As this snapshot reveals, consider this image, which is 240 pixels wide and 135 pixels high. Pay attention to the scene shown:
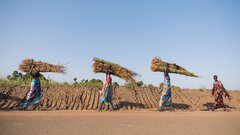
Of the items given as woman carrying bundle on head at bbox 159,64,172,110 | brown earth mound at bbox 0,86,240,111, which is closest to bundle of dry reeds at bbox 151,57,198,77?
woman carrying bundle on head at bbox 159,64,172,110

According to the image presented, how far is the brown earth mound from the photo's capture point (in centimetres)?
871

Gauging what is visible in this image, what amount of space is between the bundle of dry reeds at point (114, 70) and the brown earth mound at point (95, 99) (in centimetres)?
167

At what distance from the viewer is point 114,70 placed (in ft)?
26.6

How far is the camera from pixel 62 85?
35.6ft

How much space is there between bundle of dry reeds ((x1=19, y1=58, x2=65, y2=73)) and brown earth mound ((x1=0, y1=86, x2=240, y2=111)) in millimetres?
1772

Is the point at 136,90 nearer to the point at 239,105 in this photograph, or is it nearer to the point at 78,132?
the point at 239,105

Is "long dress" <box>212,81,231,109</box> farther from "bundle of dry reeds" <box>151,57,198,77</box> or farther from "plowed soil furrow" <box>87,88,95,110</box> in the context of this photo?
"plowed soil furrow" <box>87,88,95,110</box>

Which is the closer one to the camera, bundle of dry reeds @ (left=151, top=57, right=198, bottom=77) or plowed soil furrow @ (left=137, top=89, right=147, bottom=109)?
bundle of dry reeds @ (left=151, top=57, right=198, bottom=77)

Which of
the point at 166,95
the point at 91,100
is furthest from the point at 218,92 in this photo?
the point at 91,100

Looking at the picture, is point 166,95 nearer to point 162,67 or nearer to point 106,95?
point 162,67

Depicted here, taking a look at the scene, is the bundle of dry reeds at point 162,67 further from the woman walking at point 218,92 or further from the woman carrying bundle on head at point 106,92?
the woman carrying bundle on head at point 106,92

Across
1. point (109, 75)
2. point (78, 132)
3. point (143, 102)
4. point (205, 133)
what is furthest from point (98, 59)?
point (205, 133)

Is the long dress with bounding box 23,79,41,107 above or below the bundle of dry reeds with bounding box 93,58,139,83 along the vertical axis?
below

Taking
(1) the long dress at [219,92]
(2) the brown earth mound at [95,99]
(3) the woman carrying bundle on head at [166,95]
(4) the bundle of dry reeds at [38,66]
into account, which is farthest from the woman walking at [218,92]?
(4) the bundle of dry reeds at [38,66]
